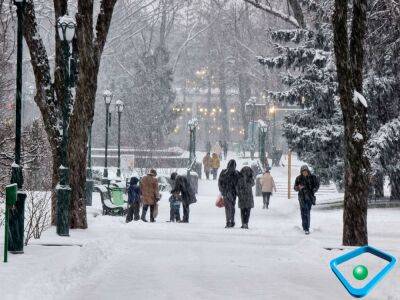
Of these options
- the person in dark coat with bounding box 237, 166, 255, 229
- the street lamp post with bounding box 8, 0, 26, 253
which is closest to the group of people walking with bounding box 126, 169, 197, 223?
the person in dark coat with bounding box 237, 166, 255, 229

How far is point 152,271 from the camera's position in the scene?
37.3 feet

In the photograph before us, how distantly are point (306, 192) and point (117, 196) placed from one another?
9457 mm

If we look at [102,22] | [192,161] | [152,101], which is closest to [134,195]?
[102,22]

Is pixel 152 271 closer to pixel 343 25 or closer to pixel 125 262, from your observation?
pixel 125 262

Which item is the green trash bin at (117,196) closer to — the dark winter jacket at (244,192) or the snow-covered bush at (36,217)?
the dark winter jacket at (244,192)

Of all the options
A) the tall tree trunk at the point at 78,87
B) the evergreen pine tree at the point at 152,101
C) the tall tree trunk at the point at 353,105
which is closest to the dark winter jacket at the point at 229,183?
the tall tree trunk at the point at 78,87

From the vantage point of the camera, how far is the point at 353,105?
48.0 feet

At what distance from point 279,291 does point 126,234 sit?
24.2ft

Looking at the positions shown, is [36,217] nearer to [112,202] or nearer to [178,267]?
[178,267]

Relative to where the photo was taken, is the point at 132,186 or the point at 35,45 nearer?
the point at 35,45

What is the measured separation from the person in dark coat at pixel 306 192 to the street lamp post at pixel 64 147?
6.74m

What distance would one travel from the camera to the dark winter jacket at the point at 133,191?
23547 mm

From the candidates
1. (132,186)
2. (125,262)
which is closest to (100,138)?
(132,186)

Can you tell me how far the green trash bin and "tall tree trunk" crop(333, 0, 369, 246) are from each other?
13.6 meters
